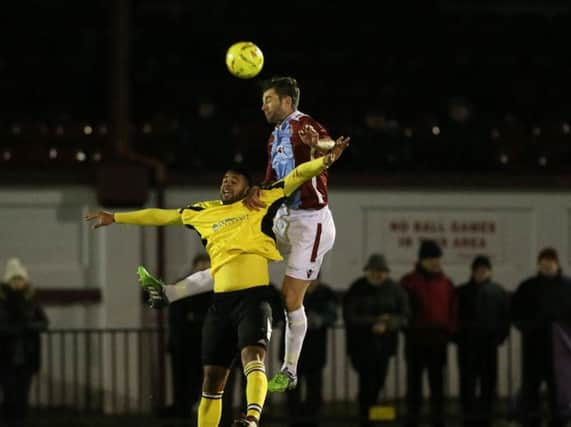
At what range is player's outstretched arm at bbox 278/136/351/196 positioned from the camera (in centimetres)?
1086

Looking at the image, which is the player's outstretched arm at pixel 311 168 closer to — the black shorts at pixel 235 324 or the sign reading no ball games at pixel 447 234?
the black shorts at pixel 235 324

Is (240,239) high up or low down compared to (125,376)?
up

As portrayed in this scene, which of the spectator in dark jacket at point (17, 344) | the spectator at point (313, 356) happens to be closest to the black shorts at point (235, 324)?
the spectator at point (313, 356)

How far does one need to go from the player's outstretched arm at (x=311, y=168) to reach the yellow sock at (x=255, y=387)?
1183mm

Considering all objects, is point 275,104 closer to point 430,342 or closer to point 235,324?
point 235,324

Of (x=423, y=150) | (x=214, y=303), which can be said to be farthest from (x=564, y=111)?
(x=214, y=303)

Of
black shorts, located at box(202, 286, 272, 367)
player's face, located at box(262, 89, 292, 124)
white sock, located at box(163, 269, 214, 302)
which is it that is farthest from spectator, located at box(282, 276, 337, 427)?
player's face, located at box(262, 89, 292, 124)

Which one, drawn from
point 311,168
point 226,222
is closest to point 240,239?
point 226,222

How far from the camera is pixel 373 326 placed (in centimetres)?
1553

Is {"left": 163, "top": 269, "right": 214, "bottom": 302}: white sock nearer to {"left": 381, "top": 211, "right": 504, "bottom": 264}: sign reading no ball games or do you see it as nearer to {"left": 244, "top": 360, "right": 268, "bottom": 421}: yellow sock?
{"left": 244, "top": 360, "right": 268, "bottom": 421}: yellow sock

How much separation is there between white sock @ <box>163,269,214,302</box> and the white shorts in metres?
0.71

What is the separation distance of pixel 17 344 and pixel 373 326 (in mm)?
3275

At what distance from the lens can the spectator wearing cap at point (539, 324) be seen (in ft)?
50.7

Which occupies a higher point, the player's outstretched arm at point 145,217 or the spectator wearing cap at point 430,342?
the player's outstretched arm at point 145,217
